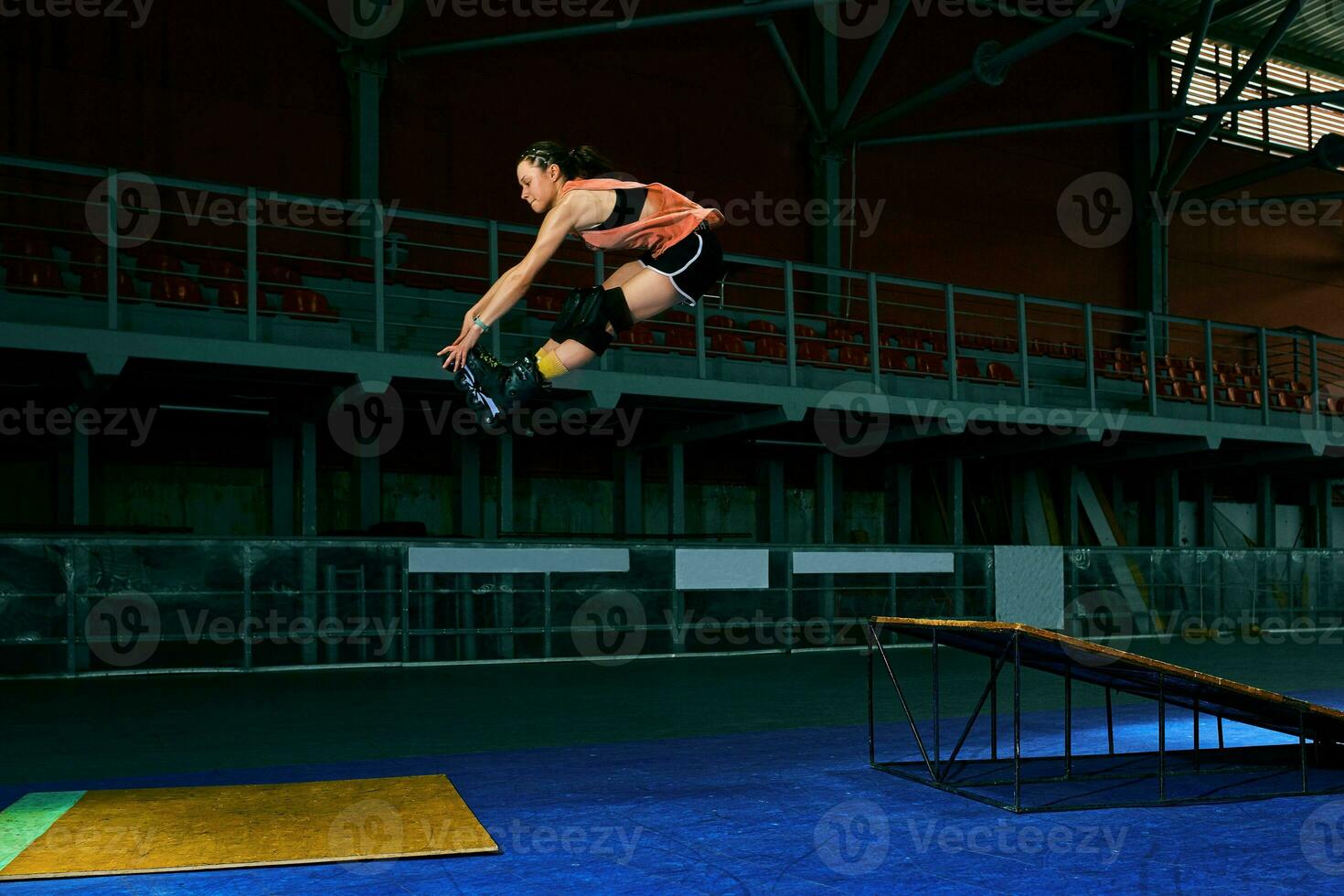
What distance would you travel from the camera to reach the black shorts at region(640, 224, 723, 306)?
3859 mm

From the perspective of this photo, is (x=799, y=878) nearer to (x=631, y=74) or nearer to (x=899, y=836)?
(x=899, y=836)

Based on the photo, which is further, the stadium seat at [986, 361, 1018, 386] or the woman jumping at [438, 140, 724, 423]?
the stadium seat at [986, 361, 1018, 386]

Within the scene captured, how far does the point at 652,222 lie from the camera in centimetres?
377

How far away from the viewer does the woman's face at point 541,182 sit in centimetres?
386

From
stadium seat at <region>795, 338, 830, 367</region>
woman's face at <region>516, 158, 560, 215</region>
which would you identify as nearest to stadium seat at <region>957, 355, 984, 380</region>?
stadium seat at <region>795, 338, 830, 367</region>

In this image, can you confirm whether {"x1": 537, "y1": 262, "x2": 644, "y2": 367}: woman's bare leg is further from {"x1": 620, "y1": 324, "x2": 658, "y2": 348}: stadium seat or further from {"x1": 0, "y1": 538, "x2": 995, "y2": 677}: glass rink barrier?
{"x1": 620, "y1": 324, "x2": 658, "y2": 348}: stadium seat

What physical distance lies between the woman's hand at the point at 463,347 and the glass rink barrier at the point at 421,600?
8028 millimetres

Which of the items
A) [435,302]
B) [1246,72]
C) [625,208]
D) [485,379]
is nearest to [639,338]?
[435,302]

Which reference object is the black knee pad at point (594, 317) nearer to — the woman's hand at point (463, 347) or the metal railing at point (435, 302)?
the woman's hand at point (463, 347)

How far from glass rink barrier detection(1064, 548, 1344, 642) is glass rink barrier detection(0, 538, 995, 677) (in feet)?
5.37

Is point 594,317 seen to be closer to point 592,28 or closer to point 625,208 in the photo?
point 625,208

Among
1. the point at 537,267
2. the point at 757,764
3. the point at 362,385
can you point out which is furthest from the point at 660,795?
the point at 362,385

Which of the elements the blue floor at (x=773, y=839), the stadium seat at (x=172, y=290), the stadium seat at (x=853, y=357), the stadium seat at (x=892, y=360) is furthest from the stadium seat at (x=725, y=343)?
the blue floor at (x=773, y=839)

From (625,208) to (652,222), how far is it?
96 mm
